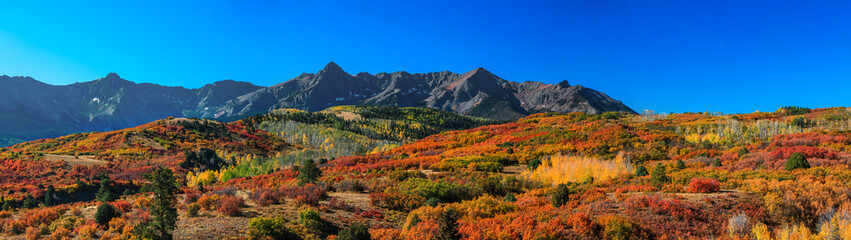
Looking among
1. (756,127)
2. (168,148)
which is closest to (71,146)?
(168,148)

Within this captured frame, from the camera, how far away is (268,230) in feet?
41.0

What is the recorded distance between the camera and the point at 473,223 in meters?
12.1

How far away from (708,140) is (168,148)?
104 metres

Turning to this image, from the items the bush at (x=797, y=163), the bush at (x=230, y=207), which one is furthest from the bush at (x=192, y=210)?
the bush at (x=797, y=163)

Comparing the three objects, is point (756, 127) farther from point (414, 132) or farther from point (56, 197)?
point (414, 132)

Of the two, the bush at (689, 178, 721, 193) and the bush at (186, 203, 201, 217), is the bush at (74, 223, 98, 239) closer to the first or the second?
the bush at (186, 203, 201, 217)

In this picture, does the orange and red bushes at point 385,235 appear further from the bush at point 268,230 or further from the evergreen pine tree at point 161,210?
the evergreen pine tree at point 161,210

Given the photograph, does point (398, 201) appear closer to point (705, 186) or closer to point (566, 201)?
point (566, 201)

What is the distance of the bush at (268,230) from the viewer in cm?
1236

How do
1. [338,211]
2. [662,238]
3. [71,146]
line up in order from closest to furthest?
[662,238], [338,211], [71,146]

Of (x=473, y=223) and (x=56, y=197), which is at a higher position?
(x=473, y=223)

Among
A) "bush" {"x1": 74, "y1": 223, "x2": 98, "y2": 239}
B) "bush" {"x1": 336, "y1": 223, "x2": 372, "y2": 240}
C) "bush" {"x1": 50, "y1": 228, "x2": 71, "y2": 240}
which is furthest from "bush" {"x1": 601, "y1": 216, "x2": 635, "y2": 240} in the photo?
"bush" {"x1": 50, "y1": 228, "x2": 71, "y2": 240}

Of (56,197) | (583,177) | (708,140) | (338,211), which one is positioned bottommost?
(56,197)

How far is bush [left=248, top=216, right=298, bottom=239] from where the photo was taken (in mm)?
12359
